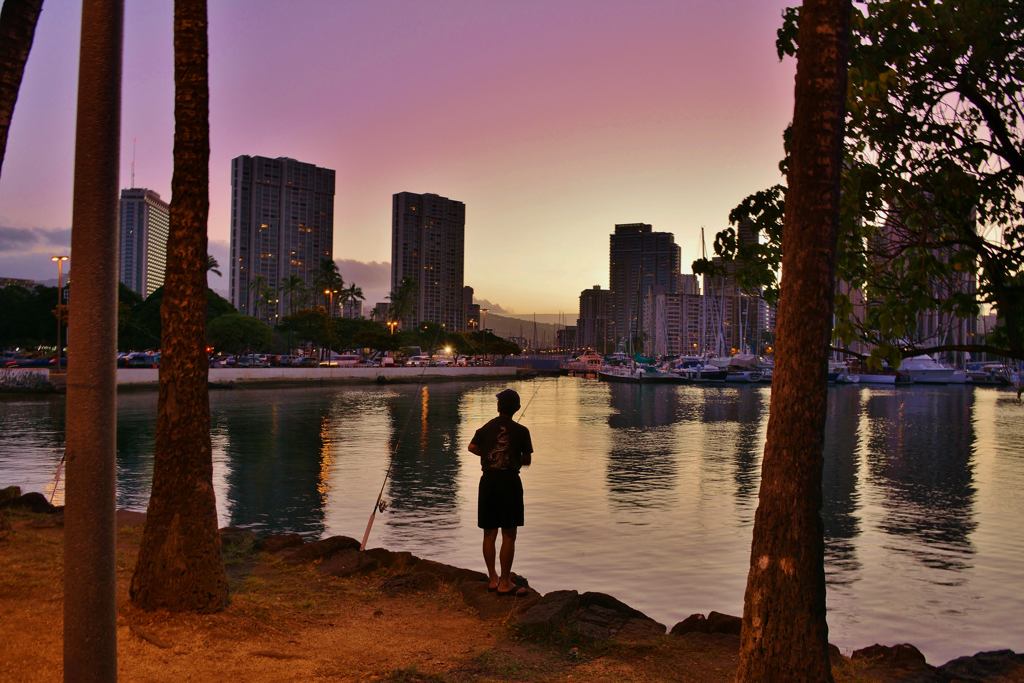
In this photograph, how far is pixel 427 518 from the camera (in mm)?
14477

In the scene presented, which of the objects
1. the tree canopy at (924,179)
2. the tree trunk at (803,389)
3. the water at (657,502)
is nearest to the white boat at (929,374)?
the water at (657,502)

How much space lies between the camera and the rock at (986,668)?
5.86 m

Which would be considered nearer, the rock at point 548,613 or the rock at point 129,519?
the rock at point 548,613

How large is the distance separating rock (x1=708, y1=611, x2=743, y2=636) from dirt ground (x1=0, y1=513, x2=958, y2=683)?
0.13 meters

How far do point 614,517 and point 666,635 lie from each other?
896cm

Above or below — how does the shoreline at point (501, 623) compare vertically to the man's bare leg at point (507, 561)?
below

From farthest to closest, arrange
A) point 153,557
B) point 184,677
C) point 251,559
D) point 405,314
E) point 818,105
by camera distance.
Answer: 1. point 405,314
2. point 251,559
3. point 153,557
4. point 184,677
5. point 818,105

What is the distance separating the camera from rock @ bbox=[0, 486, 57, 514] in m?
10.7

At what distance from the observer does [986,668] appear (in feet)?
19.9

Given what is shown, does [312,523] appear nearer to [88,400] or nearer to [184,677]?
[184,677]

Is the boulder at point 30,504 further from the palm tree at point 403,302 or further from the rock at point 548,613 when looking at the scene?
the palm tree at point 403,302

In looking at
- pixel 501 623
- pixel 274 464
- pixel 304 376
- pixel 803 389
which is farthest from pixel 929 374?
pixel 803 389

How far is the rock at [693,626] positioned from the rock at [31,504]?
942 centimetres

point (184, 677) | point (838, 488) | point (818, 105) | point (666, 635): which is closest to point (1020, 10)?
point (818, 105)
